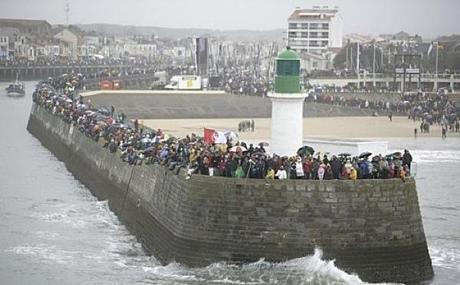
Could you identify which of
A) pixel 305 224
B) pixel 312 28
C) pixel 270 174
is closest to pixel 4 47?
pixel 312 28

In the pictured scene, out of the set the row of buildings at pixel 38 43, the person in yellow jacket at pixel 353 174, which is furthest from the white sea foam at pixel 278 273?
the row of buildings at pixel 38 43

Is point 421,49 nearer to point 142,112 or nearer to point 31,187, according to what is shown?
point 142,112

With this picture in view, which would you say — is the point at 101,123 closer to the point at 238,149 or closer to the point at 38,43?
the point at 238,149

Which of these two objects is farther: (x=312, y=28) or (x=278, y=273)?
Answer: (x=312, y=28)

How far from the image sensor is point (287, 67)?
24188 millimetres

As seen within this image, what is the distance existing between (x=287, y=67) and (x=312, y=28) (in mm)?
108825

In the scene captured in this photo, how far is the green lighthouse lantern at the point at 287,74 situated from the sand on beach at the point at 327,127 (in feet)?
63.1

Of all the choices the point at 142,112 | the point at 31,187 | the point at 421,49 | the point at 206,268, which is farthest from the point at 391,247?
the point at 421,49

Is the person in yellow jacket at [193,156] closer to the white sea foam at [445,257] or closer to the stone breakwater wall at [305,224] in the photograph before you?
the stone breakwater wall at [305,224]

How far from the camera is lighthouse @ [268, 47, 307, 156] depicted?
24094 mm

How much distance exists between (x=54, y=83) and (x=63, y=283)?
150 ft

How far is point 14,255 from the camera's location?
954 inches

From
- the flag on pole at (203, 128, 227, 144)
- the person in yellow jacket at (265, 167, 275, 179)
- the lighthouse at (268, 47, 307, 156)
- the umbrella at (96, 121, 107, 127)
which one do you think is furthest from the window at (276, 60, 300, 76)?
the umbrella at (96, 121, 107, 127)

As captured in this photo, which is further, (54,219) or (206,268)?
(54,219)
